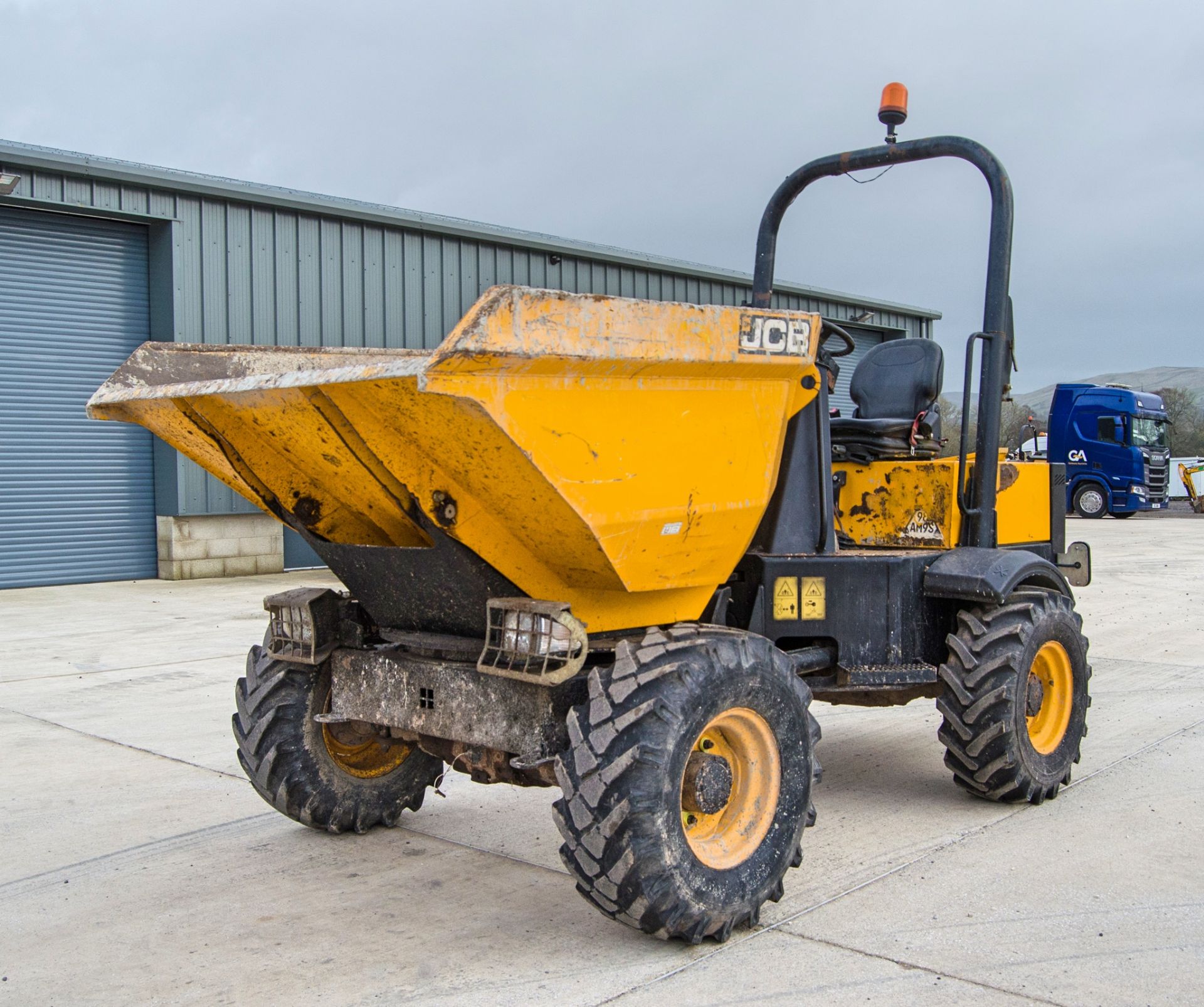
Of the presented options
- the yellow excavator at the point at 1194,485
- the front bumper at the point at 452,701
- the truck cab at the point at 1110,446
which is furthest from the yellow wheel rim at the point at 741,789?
the yellow excavator at the point at 1194,485

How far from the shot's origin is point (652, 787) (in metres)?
3.35

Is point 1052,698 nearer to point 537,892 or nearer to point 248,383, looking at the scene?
point 537,892

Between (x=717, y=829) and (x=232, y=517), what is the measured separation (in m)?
12.4

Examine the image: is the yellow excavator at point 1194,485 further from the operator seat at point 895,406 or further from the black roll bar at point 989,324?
the black roll bar at point 989,324

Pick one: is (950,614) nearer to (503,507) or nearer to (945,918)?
(945,918)

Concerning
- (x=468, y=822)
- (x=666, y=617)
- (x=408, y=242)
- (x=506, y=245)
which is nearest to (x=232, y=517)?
(x=408, y=242)

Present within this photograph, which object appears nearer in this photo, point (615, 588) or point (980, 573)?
point (615, 588)

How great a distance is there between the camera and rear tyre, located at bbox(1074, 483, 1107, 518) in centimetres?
2708

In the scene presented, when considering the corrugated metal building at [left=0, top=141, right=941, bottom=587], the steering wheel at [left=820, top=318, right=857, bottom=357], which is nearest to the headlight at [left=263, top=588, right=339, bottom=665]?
the steering wheel at [left=820, top=318, right=857, bottom=357]

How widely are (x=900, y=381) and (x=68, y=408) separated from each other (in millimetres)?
11433

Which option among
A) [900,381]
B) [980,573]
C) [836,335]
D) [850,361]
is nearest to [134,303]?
[900,381]

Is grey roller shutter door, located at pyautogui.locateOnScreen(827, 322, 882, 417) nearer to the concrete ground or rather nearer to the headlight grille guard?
the concrete ground

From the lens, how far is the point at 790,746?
3.81 m

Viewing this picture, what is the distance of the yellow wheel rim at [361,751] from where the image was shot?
14.8 feet
